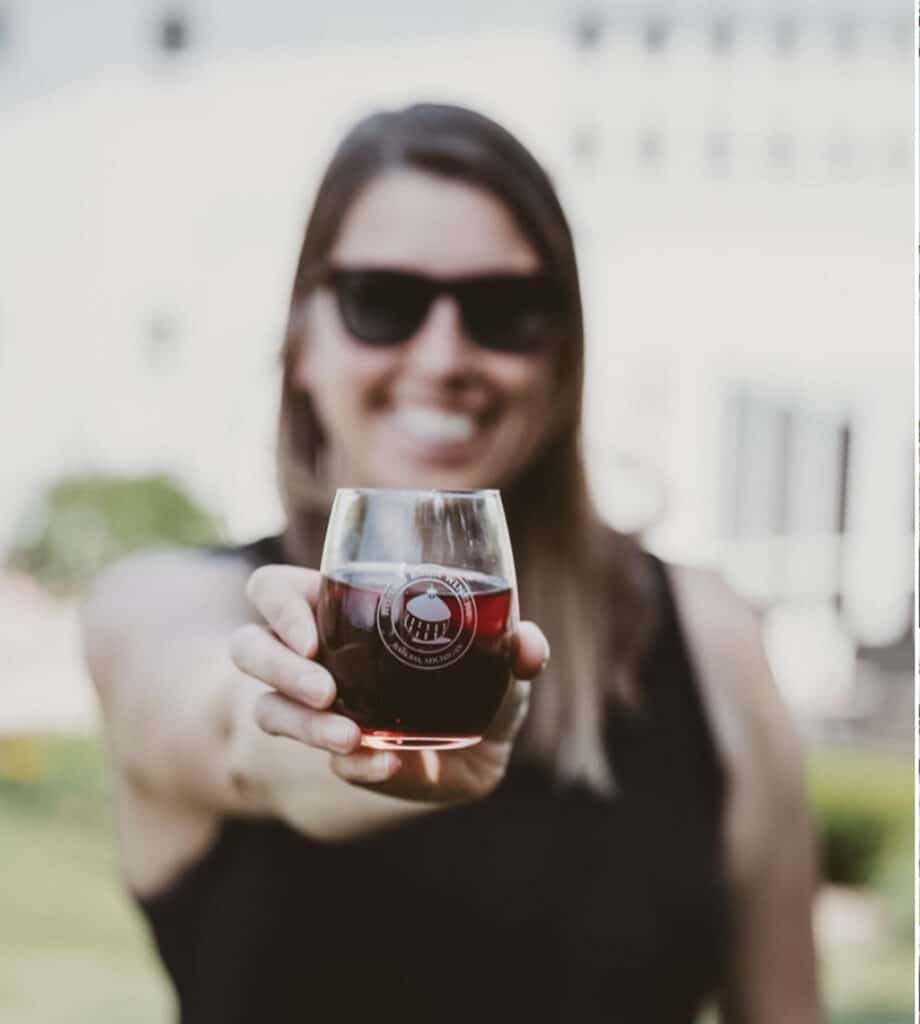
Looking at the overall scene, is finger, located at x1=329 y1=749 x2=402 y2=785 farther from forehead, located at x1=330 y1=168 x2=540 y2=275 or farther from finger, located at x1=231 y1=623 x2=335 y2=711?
forehead, located at x1=330 y1=168 x2=540 y2=275

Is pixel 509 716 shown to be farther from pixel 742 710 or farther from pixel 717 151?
pixel 717 151

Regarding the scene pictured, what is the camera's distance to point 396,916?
176 centimetres

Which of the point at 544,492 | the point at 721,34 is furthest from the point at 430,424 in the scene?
the point at 721,34

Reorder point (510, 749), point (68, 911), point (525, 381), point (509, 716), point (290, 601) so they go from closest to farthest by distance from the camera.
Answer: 1. point (290, 601)
2. point (509, 716)
3. point (510, 749)
4. point (525, 381)
5. point (68, 911)

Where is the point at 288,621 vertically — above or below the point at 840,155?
below

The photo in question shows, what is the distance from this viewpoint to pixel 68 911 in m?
2.04

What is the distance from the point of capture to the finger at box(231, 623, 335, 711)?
116cm

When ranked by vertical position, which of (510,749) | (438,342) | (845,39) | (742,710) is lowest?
(742,710)

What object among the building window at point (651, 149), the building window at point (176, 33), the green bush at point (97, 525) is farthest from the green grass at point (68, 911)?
the building window at point (651, 149)

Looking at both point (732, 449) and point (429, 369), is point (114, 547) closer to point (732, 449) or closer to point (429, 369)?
point (429, 369)

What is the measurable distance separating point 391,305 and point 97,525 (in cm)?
60

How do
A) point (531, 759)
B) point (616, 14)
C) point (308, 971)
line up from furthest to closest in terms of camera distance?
point (616, 14) < point (531, 759) < point (308, 971)

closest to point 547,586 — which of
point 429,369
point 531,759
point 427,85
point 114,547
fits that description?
point 531,759

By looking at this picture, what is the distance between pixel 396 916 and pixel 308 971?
144mm
